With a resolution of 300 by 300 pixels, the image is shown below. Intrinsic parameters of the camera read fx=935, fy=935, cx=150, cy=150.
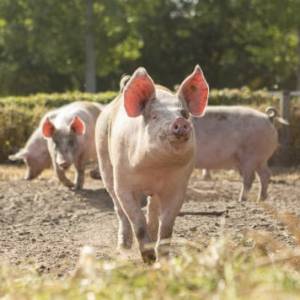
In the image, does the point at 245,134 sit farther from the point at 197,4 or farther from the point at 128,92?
the point at 197,4

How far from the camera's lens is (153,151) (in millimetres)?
5621

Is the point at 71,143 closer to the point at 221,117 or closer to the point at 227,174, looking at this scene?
the point at 221,117

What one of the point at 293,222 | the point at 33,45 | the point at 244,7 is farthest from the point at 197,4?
the point at 293,222

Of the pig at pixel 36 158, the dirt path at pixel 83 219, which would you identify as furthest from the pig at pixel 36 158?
the dirt path at pixel 83 219

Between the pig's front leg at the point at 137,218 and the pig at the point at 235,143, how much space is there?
5234 millimetres

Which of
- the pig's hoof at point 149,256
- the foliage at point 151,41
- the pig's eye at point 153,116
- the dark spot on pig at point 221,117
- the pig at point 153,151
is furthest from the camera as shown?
the foliage at point 151,41

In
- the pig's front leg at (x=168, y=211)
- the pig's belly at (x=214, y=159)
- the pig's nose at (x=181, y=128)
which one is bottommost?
the pig's belly at (x=214, y=159)

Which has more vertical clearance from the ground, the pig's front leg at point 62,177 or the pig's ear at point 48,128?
the pig's ear at point 48,128

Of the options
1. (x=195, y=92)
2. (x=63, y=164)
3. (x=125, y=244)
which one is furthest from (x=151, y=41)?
(x=195, y=92)

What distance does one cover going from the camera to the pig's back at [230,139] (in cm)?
1141

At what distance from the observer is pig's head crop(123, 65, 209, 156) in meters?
5.39

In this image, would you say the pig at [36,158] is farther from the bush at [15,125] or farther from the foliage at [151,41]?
the foliage at [151,41]

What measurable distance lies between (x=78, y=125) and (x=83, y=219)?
3.02 m

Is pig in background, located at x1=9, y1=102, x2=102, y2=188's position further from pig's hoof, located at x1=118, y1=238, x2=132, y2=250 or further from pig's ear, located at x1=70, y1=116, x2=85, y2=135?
A: pig's hoof, located at x1=118, y1=238, x2=132, y2=250
